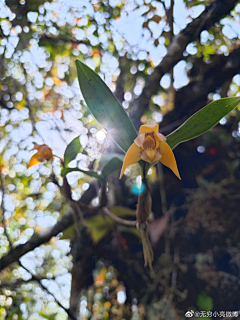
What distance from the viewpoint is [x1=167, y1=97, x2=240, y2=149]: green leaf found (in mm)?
488

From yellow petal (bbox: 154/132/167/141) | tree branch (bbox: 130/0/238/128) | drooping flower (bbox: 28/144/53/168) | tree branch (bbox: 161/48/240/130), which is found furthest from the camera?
tree branch (bbox: 161/48/240/130)


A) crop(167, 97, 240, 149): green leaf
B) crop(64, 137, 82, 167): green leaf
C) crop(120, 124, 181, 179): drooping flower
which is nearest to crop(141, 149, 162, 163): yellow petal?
crop(120, 124, 181, 179): drooping flower

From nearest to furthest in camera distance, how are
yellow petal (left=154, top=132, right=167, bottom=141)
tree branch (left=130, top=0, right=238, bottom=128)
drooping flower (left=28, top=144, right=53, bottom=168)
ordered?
yellow petal (left=154, top=132, right=167, bottom=141), drooping flower (left=28, top=144, right=53, bottom=168), tree branch (left=130, top=0, right=238, bottom=128)

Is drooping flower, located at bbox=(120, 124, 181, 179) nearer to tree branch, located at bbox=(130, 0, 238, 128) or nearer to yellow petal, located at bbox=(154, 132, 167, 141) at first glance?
yellow petal, located at bbox=(154, 132, 167, 141)

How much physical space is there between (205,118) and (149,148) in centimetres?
18

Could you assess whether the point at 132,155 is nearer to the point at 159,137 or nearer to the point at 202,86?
the point at 159,137

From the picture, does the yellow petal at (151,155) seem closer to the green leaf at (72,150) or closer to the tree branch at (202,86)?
the green leaf at (72,150)

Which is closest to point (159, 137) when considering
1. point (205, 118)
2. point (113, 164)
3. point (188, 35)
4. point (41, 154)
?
point (205, 118)

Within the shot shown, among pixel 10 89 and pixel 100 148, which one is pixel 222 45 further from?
pixel 10 89

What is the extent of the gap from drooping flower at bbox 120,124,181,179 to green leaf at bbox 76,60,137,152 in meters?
0.09

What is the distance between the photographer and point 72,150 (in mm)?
777

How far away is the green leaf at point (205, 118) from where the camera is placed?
488 millimetres

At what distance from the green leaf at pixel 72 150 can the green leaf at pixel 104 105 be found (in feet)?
0.88

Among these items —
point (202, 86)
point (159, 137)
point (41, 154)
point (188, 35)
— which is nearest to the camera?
point (159, 137)
